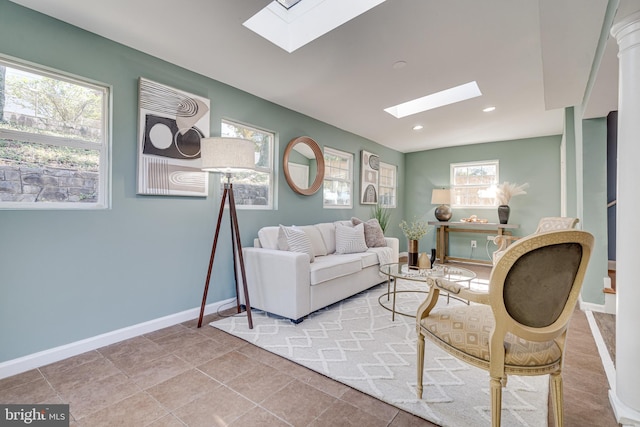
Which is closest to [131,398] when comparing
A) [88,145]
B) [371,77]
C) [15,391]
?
[15,391]

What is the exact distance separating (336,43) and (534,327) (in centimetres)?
239

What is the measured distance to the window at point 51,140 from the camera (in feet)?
6.61

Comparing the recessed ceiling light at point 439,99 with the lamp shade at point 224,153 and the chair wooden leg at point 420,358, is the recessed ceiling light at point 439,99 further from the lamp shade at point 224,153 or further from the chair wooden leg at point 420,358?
the chair wooden leg at point 420,358

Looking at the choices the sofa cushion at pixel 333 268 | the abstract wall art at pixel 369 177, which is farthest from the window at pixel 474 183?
the sofa cushion at pixel 333 268

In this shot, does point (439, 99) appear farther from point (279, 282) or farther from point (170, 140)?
point (170, 140)

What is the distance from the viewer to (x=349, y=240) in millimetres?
3896

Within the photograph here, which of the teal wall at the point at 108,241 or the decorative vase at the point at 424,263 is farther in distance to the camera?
the decorative vase at the point at 424,263

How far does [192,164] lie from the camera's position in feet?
9.60

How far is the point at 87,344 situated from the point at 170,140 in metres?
1.81

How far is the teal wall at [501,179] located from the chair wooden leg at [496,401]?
5205 mm

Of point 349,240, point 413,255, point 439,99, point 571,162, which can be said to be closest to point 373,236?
point 349,240

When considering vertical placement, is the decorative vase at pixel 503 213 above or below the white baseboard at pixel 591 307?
above

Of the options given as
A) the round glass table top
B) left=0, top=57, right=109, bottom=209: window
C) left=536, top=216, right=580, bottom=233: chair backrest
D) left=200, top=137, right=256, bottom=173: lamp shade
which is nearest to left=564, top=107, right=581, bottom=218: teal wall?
left=536, top=216, right=580, bottom=233: chair backrest

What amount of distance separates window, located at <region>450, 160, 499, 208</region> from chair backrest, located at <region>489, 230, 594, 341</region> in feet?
16.5
